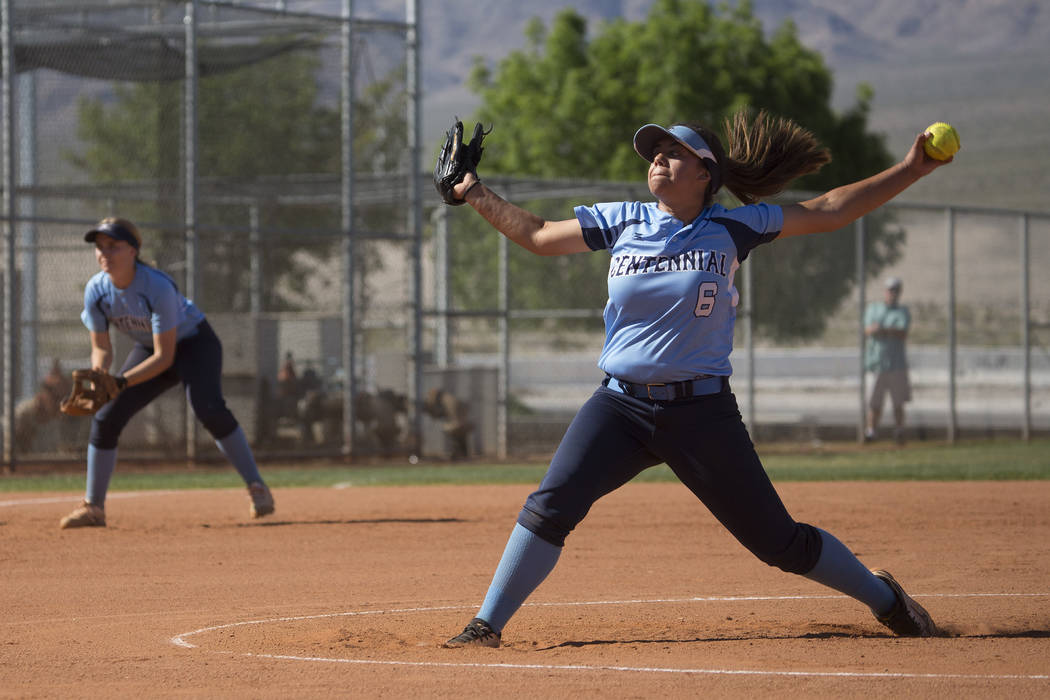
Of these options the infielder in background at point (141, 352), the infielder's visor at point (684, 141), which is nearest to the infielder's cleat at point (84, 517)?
the infielder in background at point (141, 352)

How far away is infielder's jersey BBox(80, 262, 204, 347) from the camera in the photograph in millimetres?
8289

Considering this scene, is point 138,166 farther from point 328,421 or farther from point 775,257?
point 775,257

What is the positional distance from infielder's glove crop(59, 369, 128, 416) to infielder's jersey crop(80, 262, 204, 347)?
14.5 inches

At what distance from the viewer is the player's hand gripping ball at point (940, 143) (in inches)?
191

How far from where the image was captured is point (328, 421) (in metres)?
15.3

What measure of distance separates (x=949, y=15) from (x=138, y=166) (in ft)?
631

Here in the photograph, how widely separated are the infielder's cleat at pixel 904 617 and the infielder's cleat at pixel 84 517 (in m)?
5.48

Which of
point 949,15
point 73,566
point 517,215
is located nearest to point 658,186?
point 517,215

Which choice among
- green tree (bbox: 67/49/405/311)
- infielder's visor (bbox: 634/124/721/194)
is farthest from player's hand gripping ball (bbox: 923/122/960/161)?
green tree (bbox: 67/49/405/311)

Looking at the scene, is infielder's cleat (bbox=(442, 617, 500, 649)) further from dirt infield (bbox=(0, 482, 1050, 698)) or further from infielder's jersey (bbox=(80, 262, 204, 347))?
infielder's jersey (bbox=(80, 262, 204, 347))

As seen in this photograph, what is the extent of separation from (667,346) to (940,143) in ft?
3.99

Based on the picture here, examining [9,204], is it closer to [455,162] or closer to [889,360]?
[455,162]

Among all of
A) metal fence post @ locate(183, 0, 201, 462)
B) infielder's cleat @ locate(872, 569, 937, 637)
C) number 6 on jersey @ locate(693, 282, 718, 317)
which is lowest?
infielder's cleat @ locate(872, 569, 937, 637)

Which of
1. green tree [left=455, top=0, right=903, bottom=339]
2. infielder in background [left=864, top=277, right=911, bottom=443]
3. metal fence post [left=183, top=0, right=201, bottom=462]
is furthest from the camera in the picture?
green tree [left=455, top=0, right=903, bottom=339]
